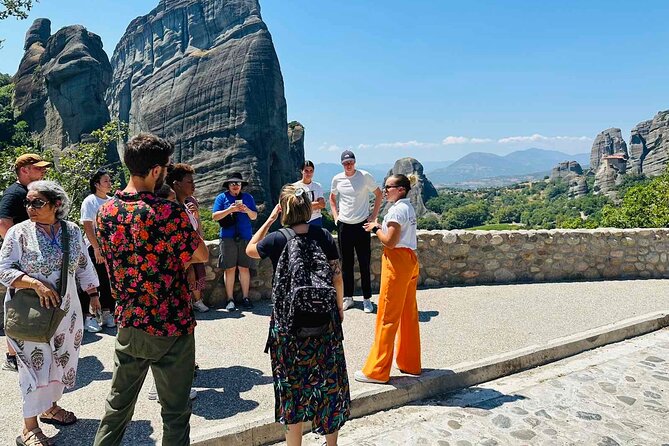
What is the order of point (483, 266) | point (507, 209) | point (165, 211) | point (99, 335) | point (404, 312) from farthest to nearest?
point (507, 209) < point (483, 266) < point (99, 335) < point (404, 312) < point (165, 211)

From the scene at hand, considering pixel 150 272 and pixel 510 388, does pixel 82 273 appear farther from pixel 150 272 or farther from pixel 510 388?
pixel 510 388

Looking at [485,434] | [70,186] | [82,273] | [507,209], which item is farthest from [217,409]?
[507,209]

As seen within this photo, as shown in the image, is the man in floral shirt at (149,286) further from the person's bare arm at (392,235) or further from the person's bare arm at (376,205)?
the person's bare arm at (376,205)

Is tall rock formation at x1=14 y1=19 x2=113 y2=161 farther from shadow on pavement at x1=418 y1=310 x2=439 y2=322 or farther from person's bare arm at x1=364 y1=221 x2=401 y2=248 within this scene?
person's bare arm at x1=364 y1=221 x2=401 y2=248

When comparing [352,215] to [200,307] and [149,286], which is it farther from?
[149,286]

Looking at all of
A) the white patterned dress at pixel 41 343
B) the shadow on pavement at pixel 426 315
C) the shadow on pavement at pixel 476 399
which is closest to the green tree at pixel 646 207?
the shadow on pavement at pixel 426 315

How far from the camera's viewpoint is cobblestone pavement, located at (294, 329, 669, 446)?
12.4ft

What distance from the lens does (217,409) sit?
3938 millimetres

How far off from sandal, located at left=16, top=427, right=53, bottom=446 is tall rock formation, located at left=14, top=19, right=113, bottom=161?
54.9m

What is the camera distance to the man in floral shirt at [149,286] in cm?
269

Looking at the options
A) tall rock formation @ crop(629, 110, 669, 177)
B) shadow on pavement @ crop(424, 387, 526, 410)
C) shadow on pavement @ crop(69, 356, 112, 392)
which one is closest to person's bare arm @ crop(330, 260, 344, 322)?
shadow on pavement @ crop(424, 387, 526, 410)

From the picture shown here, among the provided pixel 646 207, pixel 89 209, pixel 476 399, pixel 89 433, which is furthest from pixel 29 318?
pixel 646 207

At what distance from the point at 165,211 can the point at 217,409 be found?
6.73 ft

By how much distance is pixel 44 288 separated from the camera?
3.30 m
